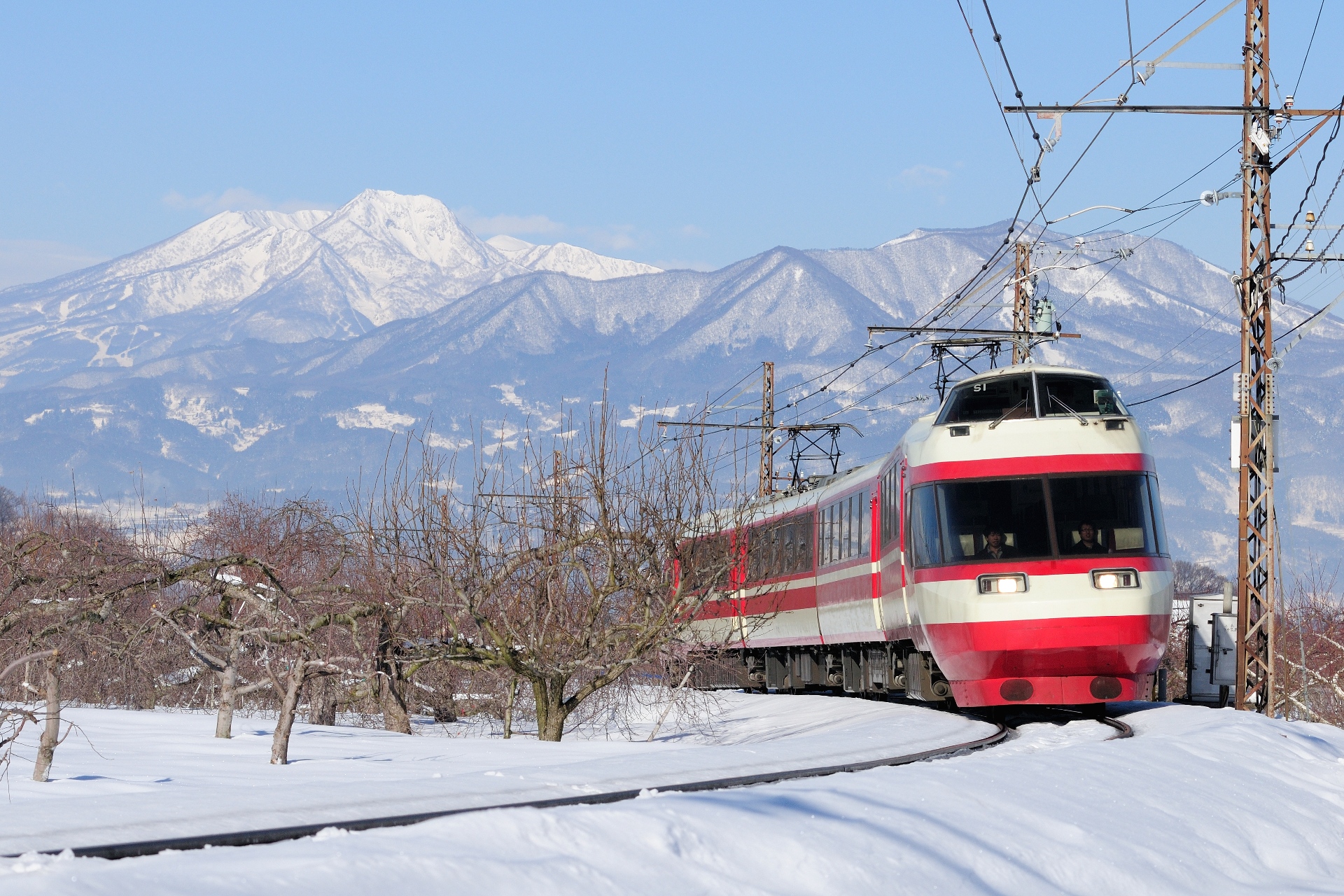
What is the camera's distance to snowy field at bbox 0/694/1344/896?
6.66m

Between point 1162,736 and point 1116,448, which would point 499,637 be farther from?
point 1162,736

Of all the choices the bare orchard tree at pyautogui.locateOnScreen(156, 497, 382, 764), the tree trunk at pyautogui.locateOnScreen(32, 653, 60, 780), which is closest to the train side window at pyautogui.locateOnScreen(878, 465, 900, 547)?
the bare orchard tree at pyautogui.locateOnScreen(156, 497, 382, 764)

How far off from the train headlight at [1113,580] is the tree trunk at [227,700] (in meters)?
12.5

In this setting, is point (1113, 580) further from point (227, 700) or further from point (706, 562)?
point (227, 700)

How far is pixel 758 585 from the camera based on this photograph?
27516mm

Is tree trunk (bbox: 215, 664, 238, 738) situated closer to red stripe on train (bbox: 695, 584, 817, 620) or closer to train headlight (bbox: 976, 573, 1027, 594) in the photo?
red stripe on train (bbox: 695, 584, 817, 620)

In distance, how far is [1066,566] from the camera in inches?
696

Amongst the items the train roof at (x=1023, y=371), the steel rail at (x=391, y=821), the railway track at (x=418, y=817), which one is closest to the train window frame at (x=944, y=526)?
the train roof at (x=1023, y=371)

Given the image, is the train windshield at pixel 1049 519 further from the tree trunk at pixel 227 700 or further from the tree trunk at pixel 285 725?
the tree trunk at pixel 227 700

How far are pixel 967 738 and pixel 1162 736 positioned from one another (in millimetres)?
2050

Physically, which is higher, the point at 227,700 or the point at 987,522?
the point at 987,522

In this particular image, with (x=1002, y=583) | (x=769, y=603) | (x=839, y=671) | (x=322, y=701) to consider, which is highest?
(x=769, y=603)

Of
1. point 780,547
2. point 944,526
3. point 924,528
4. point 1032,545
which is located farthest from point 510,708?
point 1032,545

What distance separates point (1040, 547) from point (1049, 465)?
3.13ft
